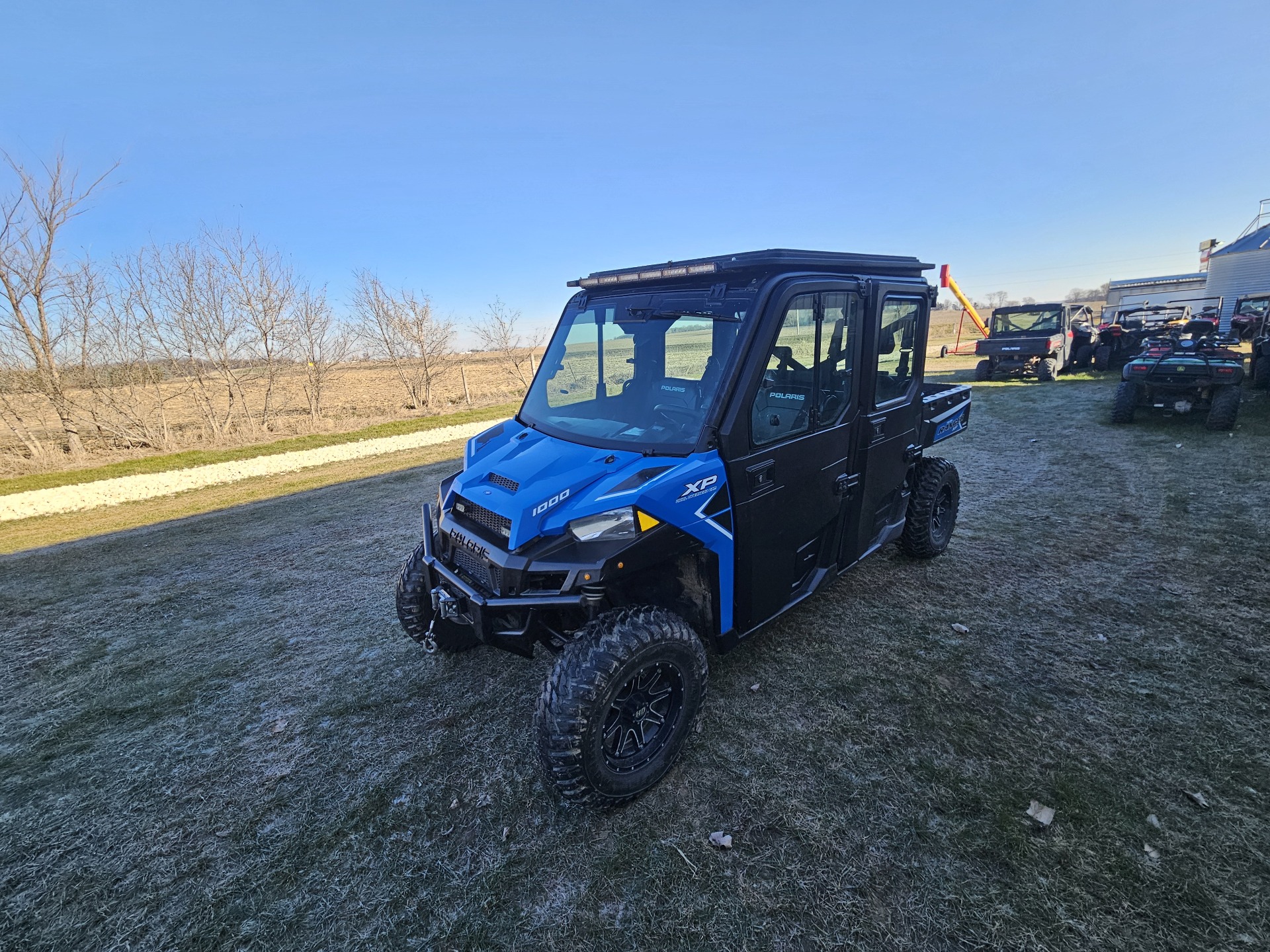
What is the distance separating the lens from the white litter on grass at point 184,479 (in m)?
9.23

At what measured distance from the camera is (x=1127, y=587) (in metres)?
4.36

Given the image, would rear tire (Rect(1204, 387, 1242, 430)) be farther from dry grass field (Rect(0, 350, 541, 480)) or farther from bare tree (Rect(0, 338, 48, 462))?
bare tree (Rect(0, 338, 48, 462))

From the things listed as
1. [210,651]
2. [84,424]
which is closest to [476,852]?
[210,651]

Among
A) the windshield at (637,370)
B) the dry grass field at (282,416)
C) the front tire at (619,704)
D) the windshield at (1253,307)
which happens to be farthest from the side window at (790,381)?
the windshield at (1253,307)

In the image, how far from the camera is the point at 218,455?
41.1ft

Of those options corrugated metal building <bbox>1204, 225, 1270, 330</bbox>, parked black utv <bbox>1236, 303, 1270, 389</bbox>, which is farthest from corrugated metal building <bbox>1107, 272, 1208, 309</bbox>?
parked black utv <bbox>1236, 303, 1270, 389</bbox>

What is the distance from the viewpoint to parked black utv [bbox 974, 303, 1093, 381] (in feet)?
50.2

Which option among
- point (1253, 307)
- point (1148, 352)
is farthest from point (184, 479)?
point (1253, 307)

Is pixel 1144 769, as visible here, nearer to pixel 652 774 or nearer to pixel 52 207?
pixel 652 774

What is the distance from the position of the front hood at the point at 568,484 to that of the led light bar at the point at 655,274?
3.45 ft

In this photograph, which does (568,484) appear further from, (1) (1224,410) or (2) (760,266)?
(1) (1224,410)

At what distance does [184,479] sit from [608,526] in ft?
37.6

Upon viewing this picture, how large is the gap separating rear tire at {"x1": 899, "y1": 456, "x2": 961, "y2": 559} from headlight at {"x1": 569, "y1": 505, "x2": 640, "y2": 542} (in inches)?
124

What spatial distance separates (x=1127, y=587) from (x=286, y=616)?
6.71m
